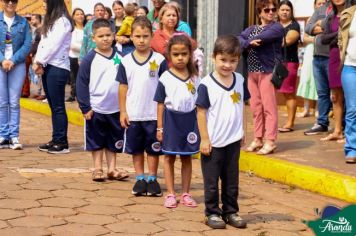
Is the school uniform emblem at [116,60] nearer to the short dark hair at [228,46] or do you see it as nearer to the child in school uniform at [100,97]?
the child in school uniform at [100,97]

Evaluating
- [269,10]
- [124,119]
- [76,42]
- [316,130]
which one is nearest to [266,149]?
[269,10]

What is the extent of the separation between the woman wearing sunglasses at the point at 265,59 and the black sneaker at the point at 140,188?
204 cm

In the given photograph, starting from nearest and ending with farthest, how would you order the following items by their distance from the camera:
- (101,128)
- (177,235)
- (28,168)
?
(177,235) → (101,128) → (28,168)

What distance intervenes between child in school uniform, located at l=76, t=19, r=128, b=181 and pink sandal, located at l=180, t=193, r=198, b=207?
1138 millimetres

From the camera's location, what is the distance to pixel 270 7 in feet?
26.6

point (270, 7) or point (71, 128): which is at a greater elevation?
point (270, 7)

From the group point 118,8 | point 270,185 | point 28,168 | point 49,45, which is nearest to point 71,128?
point 118,8

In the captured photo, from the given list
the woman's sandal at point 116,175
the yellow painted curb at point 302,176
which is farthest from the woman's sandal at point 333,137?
the woman's sandal at point 116,175

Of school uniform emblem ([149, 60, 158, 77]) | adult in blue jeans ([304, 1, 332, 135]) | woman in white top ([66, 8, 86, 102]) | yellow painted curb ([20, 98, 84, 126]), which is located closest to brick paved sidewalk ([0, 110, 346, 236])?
school uniform emblem ([149, 60, 158, 77])

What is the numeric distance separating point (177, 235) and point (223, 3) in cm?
856

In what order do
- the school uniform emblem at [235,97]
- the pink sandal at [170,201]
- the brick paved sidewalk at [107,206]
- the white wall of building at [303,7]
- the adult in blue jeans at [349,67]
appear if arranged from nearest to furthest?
1. the brick paved sidewalk at [107,206]
2. the school uniform emblem at [235,97]
3. the pink sandal at [170,201]
4. the adult in blue jeans at [349,67]
5. the white wall of building at [303,7]

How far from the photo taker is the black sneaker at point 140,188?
21.6ft

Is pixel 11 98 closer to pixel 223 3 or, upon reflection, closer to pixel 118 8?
pixel 118 8

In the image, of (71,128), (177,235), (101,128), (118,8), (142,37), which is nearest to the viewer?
(177,235)
